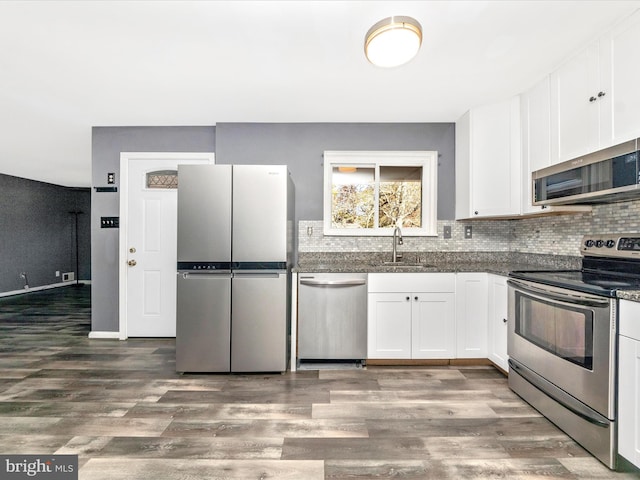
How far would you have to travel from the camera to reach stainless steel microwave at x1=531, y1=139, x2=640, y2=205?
170cm

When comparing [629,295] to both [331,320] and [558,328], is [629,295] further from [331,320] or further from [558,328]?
[331,320]

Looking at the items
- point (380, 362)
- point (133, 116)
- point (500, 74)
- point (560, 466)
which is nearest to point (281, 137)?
point (133, 116)

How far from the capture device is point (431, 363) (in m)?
2.83

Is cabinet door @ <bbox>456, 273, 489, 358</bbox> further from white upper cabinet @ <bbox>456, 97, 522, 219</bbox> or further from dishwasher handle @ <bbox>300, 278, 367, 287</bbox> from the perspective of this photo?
dishwasher handle @ <bbox>300, 278, 367, 287</bbox>

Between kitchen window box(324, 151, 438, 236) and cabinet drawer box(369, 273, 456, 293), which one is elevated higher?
kitchen window box(324, 151, 438, 236)

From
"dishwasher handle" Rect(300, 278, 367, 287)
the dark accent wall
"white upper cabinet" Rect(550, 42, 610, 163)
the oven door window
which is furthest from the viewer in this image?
the dark accent wall

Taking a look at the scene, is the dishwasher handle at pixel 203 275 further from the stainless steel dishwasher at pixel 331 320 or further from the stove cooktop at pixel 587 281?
the stove cooktop at pixel 587 281

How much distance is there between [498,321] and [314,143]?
2393 mm

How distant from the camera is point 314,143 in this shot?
3.39m

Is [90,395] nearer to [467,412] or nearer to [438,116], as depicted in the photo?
[467,412]

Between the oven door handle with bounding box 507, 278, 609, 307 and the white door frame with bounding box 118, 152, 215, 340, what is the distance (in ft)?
10.2

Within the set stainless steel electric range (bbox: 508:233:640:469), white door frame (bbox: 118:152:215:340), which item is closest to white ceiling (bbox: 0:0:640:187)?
white door frame (bbox: 118:152:215:340)

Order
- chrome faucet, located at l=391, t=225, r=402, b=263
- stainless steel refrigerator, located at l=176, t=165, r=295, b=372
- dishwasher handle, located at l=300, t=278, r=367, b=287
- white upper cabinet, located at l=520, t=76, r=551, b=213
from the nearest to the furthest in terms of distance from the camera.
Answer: white upper cabinet, located at l=520, t=76, r=551, b=213 < stainless steel refrigerator, located at l=176, t=165, r=295, b=372 < dishwasher handle, located at l=300, t=278, r=367, b=287 < chrome faucet, located at l=391, t=225, r=402, b=263

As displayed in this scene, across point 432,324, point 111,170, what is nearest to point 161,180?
point 111,170
